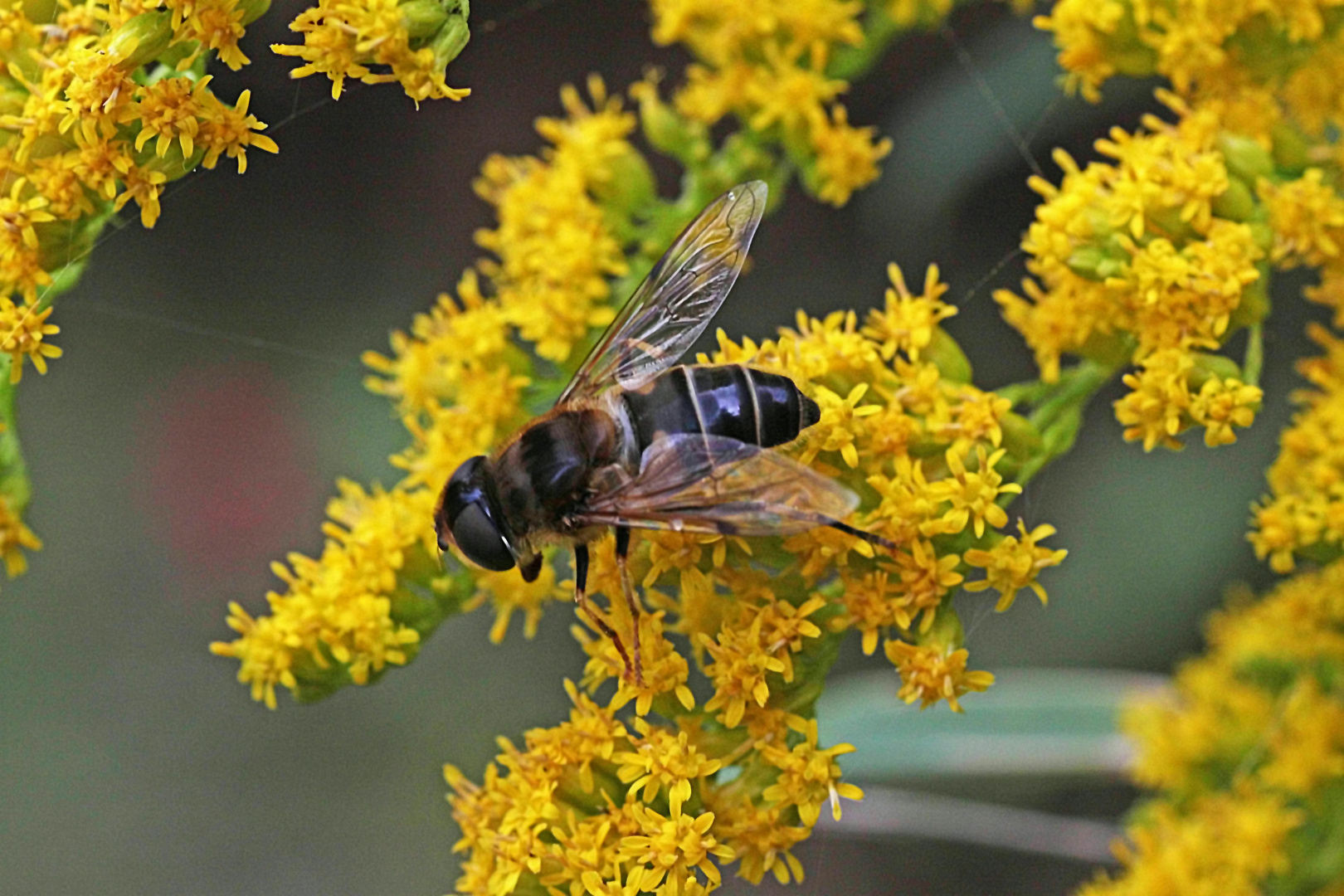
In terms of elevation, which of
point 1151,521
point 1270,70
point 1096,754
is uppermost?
point 1270,70

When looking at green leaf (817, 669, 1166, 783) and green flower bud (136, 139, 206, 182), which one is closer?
green flower bud (136, 139, 206, 182)

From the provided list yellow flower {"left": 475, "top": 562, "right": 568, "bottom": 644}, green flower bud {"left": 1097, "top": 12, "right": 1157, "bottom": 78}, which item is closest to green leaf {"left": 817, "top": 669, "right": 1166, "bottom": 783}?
yellow flower {"left": 475, "top": 562, "right": 568, "bottom": 644}

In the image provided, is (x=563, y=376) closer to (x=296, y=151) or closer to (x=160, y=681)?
(x=296, y=151)

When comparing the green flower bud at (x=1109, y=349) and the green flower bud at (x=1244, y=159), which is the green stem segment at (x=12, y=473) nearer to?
the green flower bud at (x=1109, y=349)

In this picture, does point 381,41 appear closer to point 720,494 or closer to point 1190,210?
point 720,494

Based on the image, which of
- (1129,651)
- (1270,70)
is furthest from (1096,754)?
(1270,70)

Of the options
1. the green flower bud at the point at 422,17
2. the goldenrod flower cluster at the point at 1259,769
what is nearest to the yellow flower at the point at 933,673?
the goldenrod flower cluster at the point at 1259,769

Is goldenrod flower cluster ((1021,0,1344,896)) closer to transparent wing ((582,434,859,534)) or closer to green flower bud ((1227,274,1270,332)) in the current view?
green flower bud ((1227,274,1270,332))
